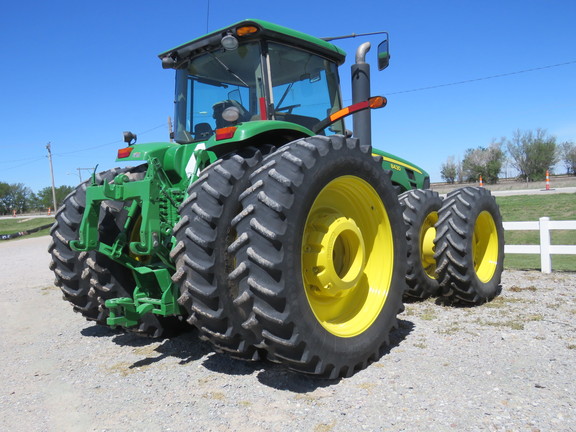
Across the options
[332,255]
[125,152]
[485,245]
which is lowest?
[485,245]

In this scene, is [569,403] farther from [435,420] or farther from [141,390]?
[141,390]

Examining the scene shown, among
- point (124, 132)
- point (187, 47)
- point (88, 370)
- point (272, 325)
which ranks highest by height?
point (187, 47)

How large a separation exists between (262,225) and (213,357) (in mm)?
1491

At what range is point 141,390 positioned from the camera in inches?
123

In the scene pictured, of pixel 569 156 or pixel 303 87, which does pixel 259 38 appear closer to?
pixel 303 87

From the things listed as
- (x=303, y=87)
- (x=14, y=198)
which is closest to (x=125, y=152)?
(x=303, y=87)

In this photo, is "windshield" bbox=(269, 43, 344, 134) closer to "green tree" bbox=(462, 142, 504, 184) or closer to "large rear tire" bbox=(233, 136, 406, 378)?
"large rear tire" bbox=(233, 136, 406, 378)

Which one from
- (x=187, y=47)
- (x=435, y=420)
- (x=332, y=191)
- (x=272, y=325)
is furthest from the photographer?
(x=187, y=47)

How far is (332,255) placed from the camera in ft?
11.0

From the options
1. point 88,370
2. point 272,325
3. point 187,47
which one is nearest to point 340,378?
point 272,325

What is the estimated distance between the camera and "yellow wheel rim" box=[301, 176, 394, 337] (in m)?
3.29

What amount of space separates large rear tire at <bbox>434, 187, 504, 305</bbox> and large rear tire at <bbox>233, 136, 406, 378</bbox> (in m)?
1.40

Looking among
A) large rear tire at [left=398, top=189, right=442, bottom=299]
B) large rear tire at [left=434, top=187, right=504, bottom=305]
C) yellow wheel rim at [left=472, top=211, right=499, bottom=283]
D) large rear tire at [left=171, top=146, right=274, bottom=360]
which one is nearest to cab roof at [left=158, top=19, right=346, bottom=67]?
large rear tire at [left=171, top=146, right=274, bottom=360]

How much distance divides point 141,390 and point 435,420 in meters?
1.90
